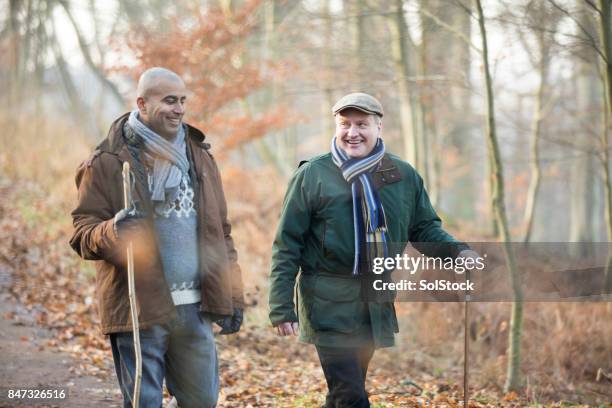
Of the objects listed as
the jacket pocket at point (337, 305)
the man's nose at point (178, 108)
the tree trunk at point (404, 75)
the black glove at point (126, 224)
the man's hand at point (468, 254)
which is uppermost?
the tree trunk at point (404, 75)

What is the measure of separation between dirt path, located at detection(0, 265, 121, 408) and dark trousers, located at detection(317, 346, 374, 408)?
9.16 feet

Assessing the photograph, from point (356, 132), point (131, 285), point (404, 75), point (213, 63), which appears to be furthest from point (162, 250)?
point (404, 75)

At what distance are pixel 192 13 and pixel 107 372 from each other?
8651 millimetres

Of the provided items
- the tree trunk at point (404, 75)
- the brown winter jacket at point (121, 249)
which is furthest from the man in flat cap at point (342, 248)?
the tree trunk at point (404, 75)

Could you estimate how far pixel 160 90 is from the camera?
157 inches

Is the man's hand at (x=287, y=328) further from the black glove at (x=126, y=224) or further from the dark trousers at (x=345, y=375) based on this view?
the black glove at (x=126, y=224)

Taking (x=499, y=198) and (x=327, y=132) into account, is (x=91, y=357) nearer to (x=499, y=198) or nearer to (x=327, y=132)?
(x=499, y=198)

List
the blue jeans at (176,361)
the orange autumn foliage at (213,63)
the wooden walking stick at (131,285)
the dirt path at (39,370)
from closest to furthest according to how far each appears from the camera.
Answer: the wooden walking stick at (131,285)
the blue jeans at (176,361)
the dirt path at (39,370)
the orange autumn foliage at (213,63)

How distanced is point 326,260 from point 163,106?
128cm

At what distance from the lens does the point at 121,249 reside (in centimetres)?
363

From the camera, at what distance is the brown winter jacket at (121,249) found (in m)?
3.76

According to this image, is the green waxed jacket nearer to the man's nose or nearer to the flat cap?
the flat cap

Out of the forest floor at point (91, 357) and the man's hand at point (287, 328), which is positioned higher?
the man's hand at point (287, 328)

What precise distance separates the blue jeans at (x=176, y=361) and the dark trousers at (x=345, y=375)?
2.33 feet
